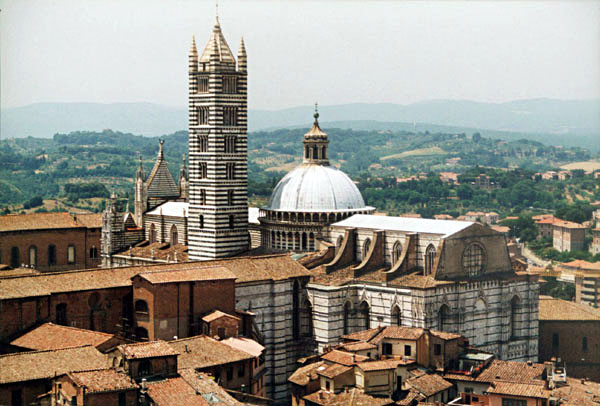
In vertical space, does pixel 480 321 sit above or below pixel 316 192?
below

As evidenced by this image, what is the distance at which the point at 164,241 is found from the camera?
2218 inches

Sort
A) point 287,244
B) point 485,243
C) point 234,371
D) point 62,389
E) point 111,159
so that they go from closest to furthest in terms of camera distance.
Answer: point 62,389
point 234,371
point 485,243
point 287,244
point 111,159

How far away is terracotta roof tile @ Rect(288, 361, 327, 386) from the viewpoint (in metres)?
37.2

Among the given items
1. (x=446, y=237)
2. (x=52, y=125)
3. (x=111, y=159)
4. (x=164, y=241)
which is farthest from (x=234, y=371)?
(x=52, y=125)

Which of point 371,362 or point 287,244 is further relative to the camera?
point 287,244

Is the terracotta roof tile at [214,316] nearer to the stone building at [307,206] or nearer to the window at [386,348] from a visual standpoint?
the window at [386,348]

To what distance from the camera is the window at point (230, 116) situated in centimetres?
4743

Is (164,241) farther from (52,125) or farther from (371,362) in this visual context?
(52,125)

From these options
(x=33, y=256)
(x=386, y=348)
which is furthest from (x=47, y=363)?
(x=33, y=256)

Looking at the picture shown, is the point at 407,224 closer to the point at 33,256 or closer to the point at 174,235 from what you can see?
the point at 174,235

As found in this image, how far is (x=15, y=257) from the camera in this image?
55.7 m

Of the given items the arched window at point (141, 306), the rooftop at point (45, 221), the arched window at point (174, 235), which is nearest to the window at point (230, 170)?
the arched window at point (174, 235)

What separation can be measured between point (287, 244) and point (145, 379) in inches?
671

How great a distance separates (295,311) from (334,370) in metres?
6.70
